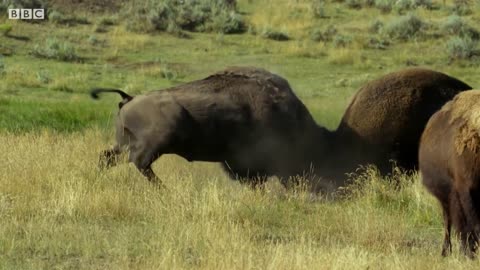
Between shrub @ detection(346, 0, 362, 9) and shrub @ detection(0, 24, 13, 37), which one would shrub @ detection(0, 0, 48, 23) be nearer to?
shrub @ detection(0, 24, 13, 37)

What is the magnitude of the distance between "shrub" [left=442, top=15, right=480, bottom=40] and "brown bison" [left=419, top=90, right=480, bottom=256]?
76.6 feet

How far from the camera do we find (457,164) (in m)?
7.65

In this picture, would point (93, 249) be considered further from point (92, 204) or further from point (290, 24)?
point (290, 24)

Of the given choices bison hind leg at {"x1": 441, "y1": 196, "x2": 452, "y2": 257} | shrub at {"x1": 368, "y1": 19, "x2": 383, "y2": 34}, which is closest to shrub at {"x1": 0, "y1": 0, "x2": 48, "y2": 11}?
shrub at {"x1": 368, "y1": 19, "x2": 383, "y2": 34}

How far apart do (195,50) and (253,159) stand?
1725 cm

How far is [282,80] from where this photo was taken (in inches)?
468

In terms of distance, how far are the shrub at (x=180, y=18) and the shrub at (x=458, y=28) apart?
6890mm

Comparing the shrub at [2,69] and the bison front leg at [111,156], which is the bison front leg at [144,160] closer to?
the bison front leg at [111,156]

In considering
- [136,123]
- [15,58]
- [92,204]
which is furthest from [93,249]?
[15,58]

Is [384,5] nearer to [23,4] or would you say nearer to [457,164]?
[23,4]

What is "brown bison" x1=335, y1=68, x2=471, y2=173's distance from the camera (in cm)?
1167

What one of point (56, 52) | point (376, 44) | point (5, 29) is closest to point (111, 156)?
point (56, 52)

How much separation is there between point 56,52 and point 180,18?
803cm

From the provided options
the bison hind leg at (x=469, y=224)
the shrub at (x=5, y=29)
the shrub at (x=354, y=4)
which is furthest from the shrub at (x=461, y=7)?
the bison hind leg at (x=469, y=224)
